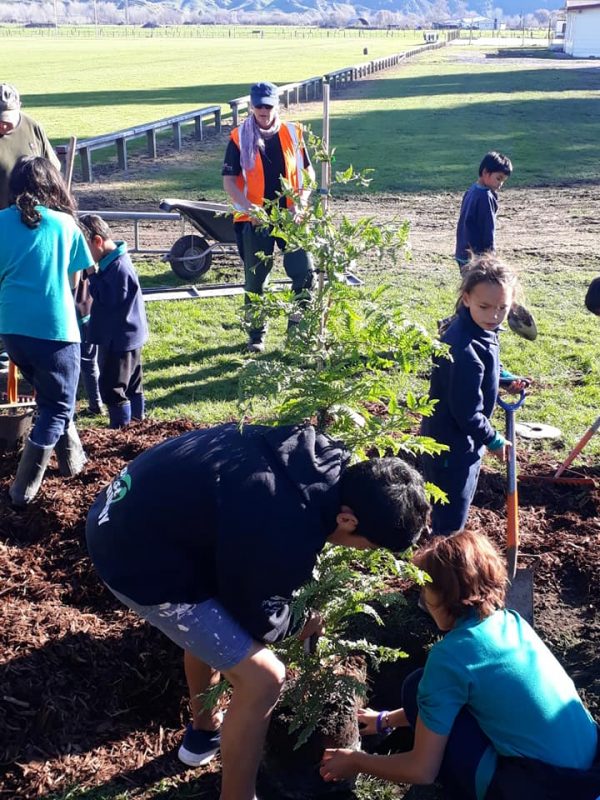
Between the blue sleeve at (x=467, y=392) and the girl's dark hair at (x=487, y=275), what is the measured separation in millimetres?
309

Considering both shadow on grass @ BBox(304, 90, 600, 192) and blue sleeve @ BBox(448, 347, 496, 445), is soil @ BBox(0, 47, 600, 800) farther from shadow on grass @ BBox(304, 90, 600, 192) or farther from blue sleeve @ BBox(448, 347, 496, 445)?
shadow on grass @ BBox(304, 90, 600, 192)

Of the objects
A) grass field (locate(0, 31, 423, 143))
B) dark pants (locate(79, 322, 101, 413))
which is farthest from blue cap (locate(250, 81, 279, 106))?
grass field (locate(0, 31, 423, 143))

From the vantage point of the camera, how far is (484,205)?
7.84 m

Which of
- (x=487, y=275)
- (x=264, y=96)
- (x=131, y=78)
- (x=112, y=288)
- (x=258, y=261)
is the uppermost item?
(x=264, y=96)

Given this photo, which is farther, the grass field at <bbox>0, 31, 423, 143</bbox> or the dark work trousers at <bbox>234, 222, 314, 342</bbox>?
the grass field at <bbox>0, 31, 423, 143</bbox>

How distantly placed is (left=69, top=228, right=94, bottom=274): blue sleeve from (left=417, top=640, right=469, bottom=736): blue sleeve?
311cm

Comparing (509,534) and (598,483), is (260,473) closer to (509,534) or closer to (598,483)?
(509,534)

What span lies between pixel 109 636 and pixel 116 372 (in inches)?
94.2

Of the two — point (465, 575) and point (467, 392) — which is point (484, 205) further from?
point (465, 575)

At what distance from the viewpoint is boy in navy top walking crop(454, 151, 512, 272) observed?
302 inches

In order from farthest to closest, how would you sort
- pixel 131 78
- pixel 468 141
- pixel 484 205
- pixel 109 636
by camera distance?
pixel 131 78
pixel 468 141
pixel 484 205
pixel 109 636

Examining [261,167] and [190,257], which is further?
[190,257]

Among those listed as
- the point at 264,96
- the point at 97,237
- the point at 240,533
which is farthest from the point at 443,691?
the point at 264,96

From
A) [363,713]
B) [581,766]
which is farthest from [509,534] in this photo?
[581,766]
